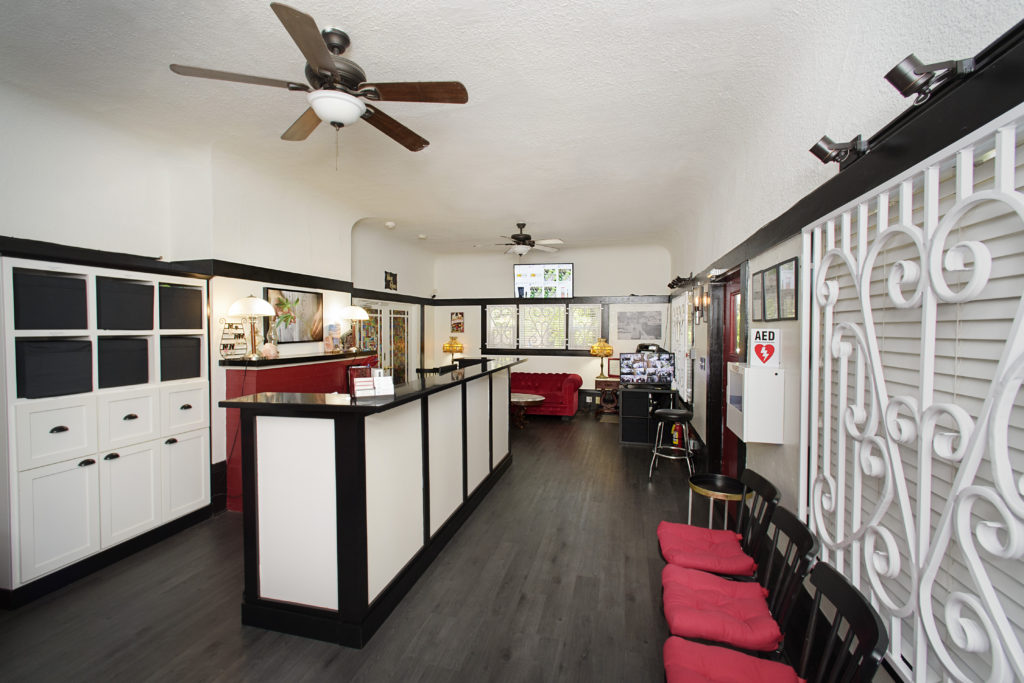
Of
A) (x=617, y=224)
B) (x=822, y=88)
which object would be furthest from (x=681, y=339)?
(x=822, y=88)

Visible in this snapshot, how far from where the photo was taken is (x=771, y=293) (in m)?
2.71

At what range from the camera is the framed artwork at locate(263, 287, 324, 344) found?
14.8 ft

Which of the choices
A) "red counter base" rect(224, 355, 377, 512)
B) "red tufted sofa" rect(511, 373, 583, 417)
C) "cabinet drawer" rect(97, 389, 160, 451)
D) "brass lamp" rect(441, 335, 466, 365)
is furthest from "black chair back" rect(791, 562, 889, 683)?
"brass lamp" rect(441, 335, 466, 365)

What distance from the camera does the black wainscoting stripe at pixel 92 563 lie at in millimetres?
2541

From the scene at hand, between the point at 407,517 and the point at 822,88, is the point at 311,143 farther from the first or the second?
the point at 822,88

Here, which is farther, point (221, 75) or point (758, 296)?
point (758, 296)

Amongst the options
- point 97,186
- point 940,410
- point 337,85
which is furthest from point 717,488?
point 97,186

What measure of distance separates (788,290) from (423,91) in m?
2.29

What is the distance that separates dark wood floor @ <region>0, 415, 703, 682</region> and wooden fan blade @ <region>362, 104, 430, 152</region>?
111 inches

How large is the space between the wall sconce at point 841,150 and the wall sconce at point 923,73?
39cm

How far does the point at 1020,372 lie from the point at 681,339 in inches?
220

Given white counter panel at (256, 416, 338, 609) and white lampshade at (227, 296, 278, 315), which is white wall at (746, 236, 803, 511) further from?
white lampshade at (227, 296, 278, 315)

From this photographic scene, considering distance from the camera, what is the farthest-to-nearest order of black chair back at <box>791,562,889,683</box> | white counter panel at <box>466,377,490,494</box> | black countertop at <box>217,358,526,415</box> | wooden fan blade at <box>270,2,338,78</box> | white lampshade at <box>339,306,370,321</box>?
1. white lampshade at <box>339,306,370,321</box>
2. white counter panel at <box>466,377,490,494</box>
3. black countertop at <box>217,358,526,415</box>
4. wooden fan blade at <box>270,2,338,78</box>
5. black chair back at <box>791,562,889,683</box>

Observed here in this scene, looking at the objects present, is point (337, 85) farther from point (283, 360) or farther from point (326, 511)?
point (283, 360)
